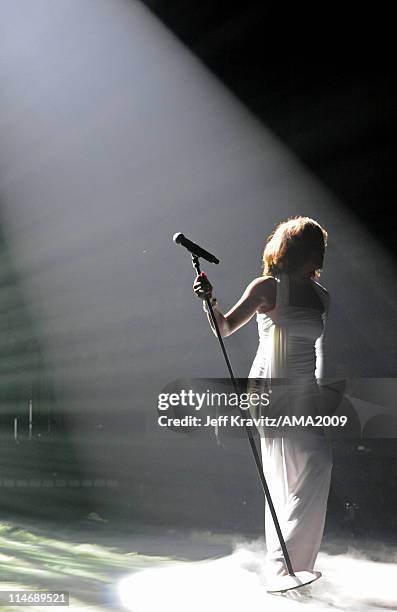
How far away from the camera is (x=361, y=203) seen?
3684mm

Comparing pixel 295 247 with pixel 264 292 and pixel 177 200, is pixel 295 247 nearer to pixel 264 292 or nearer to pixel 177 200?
pixel 264 292

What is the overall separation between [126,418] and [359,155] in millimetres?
1918

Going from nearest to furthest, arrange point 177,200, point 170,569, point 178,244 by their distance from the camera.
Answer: point 170,569
point 178,244
point 177,200

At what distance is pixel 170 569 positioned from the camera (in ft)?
8.99

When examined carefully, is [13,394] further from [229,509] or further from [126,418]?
[229,509]

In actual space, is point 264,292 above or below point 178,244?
below

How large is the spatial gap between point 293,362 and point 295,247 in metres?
0.34

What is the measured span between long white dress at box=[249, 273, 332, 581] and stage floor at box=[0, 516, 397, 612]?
15cm

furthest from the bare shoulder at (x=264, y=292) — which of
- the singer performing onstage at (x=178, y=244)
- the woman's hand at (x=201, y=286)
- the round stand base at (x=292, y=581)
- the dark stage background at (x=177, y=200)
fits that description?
the dark stage background at (x=177, y=200)

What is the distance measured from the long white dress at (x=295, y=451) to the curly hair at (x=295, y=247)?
5cm

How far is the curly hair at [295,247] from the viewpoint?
2.21 metres

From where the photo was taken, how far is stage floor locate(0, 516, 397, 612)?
7.20 ft
